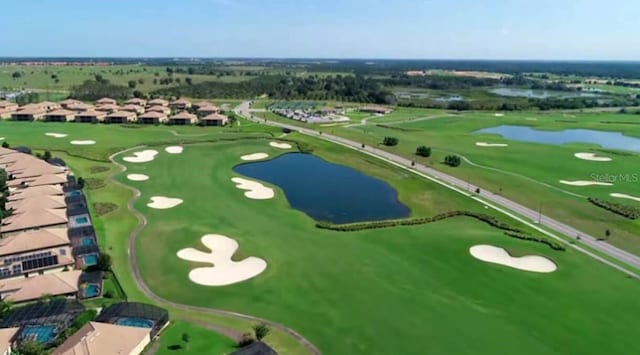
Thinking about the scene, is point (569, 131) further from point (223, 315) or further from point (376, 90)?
point (223, 315)

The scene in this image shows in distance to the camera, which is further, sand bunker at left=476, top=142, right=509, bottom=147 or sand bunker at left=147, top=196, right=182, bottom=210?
sand bunker at left=476, top=142, right=509, bottom=147

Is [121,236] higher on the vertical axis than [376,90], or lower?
lower

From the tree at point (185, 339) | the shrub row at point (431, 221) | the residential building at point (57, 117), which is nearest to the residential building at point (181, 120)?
the residential building at point (57, 117)

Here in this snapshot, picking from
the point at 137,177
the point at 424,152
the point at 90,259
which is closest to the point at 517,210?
the point at 424,152

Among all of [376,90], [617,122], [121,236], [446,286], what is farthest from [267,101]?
[446,286]

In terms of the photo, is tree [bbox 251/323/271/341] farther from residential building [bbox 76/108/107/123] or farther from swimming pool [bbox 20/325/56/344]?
residential building [bbox 76/108/107/123]

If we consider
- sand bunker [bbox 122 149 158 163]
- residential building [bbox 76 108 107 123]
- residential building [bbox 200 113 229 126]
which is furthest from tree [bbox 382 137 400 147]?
residential building [bbox 76 108 107 123]

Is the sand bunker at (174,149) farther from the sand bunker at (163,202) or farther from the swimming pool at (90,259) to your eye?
the swimming pool at (90,259)

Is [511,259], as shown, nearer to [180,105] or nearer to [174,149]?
[174,149]
